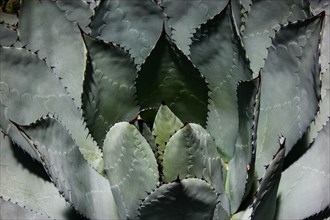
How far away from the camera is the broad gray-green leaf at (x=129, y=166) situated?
1.15 m

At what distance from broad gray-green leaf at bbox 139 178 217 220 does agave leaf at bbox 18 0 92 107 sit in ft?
1.35

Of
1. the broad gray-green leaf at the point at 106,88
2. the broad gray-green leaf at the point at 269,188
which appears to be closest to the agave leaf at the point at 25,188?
the broad gray-green leaf at the point at 106,88

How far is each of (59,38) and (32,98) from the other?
5.8 inches

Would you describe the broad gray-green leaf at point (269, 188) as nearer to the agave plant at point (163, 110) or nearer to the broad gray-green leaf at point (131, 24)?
the agave plant at point (163, 110)

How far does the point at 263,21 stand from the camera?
1.38 metres

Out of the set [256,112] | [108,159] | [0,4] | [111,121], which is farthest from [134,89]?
[0,4]

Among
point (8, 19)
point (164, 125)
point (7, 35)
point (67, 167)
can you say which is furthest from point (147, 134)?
point (8, 19)

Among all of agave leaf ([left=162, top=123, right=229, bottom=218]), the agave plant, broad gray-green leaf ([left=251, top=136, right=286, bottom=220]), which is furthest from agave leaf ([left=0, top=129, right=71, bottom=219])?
broad gray-green leaf ([left=251, top=136, right=286, bottom=220])

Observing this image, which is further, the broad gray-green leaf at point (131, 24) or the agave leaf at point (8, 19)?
the agave leaf at point (8, 19)

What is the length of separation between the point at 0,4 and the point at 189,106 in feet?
2.56

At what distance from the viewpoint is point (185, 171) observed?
117 centimetres

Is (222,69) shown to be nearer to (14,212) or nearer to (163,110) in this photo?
(163,110)

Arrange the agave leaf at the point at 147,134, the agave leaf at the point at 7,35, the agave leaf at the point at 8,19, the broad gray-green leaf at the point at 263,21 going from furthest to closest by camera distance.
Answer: the agave leaf at the point at 8,19
the agave leaf at the point at 7,35
the broad gray-green leaf at the point at 263,21
the agave leaf at the point at 147,134

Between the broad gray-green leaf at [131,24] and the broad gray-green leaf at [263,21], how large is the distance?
7.3 inches
